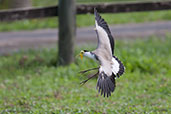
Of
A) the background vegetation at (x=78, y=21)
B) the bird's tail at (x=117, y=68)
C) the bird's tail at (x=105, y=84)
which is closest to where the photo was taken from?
the bird's tail at (x=105, y=84)

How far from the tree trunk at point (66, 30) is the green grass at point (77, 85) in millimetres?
255

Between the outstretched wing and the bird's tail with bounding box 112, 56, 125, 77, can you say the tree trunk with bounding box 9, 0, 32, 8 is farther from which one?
the bird's tail with bounding box 112, 56, 125, 77

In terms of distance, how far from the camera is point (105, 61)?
366 centimetres

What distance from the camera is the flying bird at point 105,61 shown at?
3541mm

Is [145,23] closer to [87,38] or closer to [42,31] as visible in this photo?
[87,38]

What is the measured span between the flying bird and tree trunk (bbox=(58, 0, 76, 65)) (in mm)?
3755

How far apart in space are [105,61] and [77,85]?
3.44 metres

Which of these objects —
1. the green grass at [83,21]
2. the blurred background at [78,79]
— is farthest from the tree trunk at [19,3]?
the blurred background at [78,79]

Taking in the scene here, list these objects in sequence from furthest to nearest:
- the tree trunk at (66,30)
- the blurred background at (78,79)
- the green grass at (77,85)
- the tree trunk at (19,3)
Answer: the tree trunk at (19,3) < the tree trunk at (66,30) < the blurred background at (78,79) < the green grass at (77,85)

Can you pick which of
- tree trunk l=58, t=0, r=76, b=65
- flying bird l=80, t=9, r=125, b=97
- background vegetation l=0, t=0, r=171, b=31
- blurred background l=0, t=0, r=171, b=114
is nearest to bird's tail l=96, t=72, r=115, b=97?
flying bird l=80, t=9, r=125, b=97

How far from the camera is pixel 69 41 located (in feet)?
25.8

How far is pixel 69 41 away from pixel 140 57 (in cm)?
175

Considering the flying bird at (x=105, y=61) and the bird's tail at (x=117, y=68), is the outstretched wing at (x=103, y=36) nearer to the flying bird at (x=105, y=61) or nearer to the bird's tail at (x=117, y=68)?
the flying bird at (x=105, y=61)

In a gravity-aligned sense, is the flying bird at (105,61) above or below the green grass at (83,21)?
above
